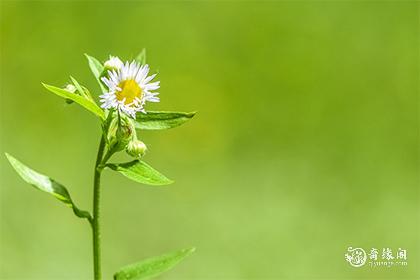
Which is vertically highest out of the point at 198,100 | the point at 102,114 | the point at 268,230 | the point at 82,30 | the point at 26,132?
the point at 82,30

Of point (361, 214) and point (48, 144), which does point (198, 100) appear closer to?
point (48, 144)

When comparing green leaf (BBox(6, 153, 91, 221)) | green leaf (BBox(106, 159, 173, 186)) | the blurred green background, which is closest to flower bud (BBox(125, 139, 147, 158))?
green leaf (BBox(106, 159, 173, 186))

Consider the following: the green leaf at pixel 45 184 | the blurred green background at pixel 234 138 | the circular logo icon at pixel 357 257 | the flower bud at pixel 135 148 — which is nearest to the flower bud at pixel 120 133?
the flower bud at pixel 135 148

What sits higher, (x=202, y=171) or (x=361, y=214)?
(x=202, y=171)

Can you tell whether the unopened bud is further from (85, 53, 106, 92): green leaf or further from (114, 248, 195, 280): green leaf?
(114, 248, 195, 280): green leaf

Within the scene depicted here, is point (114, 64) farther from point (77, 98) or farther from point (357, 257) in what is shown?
point (357, 257)

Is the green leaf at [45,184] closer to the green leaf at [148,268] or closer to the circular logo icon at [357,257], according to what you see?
the green leaf at [148,268]

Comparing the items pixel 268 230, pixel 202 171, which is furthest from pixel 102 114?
pixel 202 171
